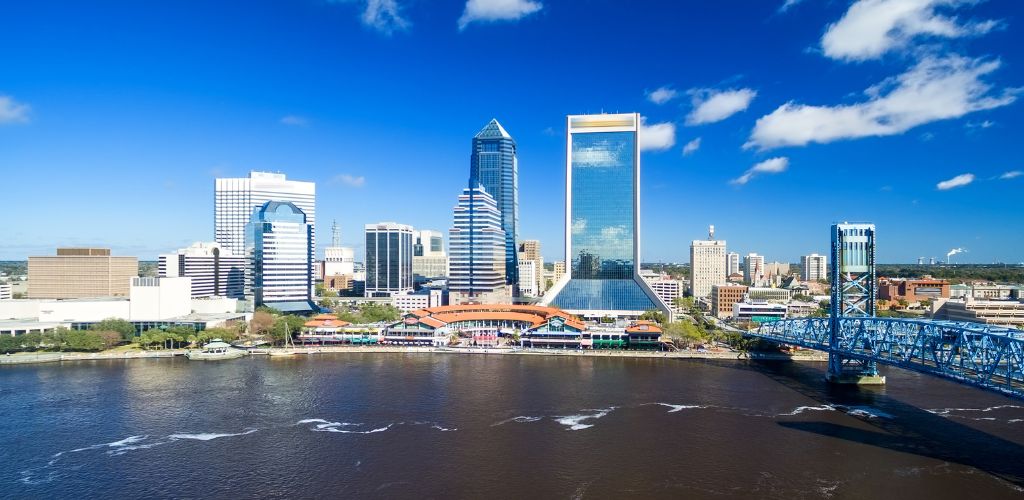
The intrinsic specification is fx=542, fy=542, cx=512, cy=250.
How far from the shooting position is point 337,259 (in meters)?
155

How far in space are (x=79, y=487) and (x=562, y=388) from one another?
27572 mm

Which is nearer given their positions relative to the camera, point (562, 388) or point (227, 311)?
point (562, 388)

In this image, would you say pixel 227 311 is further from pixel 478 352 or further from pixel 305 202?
pixel 305 202

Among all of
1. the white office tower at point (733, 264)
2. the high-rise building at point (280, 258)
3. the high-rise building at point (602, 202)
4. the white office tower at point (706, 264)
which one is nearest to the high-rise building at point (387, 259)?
the high-rise building at point (280, 258)

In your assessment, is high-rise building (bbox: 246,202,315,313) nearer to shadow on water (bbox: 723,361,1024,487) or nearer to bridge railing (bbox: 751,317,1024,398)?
bridge railing (bbox: 751,317,1024,398)

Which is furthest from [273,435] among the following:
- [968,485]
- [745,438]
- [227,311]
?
[227,311]

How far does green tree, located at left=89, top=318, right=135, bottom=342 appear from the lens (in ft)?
185

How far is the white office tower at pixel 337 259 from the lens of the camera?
5714 inches

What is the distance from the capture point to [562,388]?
39.5m

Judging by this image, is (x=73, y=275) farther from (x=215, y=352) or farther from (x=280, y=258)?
(x=215, y=352)

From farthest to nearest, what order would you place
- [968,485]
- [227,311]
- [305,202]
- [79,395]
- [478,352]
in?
[305,202] → [227,311] → [478,352] → [79,395] → [968,485]

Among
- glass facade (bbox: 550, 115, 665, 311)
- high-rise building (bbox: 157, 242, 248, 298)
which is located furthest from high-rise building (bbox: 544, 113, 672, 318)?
high-rise building (bbox: 157, 242, 248, 298)

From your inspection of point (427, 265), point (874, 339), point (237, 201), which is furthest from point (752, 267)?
point (237, 201)

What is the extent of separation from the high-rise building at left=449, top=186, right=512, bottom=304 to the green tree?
130 feet
